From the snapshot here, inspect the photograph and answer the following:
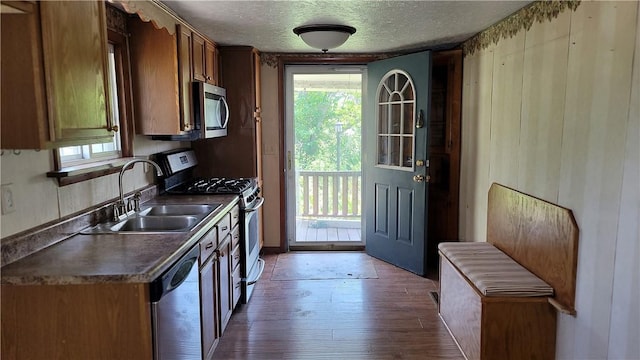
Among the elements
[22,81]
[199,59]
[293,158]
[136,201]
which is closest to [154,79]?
[199,59]

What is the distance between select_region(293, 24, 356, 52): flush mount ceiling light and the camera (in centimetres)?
308

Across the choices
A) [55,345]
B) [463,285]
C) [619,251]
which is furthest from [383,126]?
[55,345]

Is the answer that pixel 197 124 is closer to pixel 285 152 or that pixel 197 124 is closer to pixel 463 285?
pixel 285 152

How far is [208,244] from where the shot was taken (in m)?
2.40

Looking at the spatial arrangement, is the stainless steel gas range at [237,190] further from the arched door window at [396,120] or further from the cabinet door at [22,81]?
the cabinet door at [22,81]

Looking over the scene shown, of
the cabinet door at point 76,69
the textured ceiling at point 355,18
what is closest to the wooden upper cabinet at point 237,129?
the textured ceiling at point 355,18

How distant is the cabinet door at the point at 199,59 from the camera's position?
322 centimetres

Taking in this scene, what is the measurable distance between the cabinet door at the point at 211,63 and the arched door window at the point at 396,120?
1.55 meters

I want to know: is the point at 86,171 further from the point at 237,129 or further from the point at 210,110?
the point at 237,129

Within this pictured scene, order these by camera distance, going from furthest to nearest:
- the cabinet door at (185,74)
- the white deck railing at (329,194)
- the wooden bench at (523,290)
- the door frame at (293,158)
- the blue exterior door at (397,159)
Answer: the white deck railing at (329,194) → the door frame at (293,158) → the blue exterior door at (397,159) → the cabinet door at (185,74) → the wooden bench at (523,290)

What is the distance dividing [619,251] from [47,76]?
2299 mm

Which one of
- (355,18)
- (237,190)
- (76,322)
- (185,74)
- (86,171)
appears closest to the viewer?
(76,322)

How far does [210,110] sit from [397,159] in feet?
5.80

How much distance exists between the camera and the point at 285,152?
14.9ft
